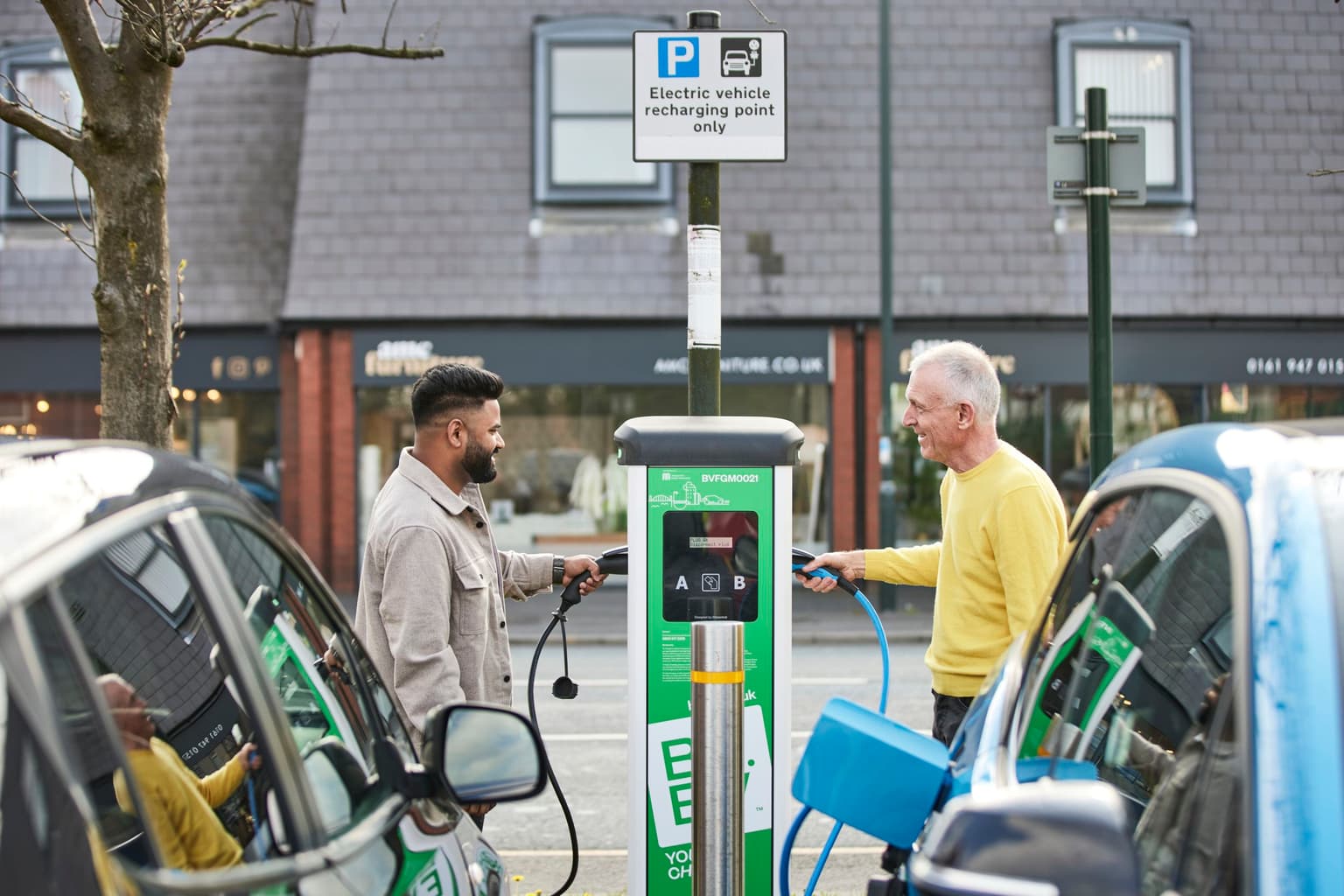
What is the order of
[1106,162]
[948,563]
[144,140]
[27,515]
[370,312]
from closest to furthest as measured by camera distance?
[27,515]
[948,563]
[144,140]
[1106,162]
[370,312]

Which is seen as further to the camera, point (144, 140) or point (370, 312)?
point (370, 312)

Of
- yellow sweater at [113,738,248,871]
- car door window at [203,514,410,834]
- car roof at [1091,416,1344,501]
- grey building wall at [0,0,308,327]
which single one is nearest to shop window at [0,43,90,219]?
grey building wall at [0,0,308,327]

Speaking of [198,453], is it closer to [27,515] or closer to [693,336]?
[693,336]

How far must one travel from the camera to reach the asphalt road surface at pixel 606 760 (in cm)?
575

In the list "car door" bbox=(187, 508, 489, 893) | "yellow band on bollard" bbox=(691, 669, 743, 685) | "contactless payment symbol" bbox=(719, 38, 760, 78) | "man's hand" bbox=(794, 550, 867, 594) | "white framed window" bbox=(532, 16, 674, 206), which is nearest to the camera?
"car door" bbox=(187, 508, 489, 893)

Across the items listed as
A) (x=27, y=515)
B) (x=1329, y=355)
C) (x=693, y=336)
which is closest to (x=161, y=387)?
(x=693, y=336)

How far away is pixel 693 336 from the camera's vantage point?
16.8 ft

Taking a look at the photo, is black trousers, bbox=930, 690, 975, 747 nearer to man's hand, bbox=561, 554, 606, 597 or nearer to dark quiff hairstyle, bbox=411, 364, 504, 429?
man's hand, bbox=561, 554, 606, 597

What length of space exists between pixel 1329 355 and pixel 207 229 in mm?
12853

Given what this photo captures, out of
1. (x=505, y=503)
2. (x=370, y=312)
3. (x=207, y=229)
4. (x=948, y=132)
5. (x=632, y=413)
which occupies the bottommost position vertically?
(x=505, y=503)

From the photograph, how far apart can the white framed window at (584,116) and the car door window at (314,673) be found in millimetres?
13727

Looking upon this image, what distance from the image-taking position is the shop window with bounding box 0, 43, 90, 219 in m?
16.5

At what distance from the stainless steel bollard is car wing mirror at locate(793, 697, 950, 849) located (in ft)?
2.79

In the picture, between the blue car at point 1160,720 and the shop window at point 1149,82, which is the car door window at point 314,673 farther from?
the shop window at point 1149,82
